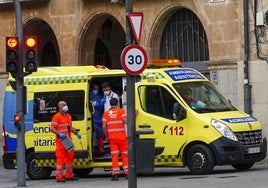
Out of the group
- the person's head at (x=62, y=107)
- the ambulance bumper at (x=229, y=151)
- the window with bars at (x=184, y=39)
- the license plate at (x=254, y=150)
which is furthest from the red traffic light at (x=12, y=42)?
the window with bars at (x=184, y=39)

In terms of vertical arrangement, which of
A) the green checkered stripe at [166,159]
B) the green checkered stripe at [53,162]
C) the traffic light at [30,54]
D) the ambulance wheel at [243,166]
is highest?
the traffic light at [30,54]

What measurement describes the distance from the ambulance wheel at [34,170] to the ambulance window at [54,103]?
968 millimetres

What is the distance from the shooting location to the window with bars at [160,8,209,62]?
2839cm

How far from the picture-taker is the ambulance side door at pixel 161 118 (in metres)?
21.3

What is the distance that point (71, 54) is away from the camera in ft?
102

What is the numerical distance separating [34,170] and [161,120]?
3.63 metres

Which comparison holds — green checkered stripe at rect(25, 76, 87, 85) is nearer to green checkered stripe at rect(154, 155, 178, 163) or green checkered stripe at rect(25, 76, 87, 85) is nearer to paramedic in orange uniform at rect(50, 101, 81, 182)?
paramedic in orange uniform at rect(50, 101, 81, 182)

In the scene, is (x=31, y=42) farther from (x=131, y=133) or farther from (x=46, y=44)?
(x=46, y=44)

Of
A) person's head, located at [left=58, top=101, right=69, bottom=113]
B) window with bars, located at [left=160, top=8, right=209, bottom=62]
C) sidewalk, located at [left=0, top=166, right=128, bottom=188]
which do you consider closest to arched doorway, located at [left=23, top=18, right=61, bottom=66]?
window with bars, located at [left=160, top=8, right=209, bottom=62]

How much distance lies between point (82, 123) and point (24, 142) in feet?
4.91

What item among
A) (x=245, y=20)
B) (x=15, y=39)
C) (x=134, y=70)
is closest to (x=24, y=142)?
(x=15, y=39)

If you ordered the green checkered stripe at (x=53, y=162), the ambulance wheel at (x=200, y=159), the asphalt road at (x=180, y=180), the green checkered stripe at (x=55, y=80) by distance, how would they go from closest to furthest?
the asphalt road at (x=180, y=180) < the ambulance wheel at (x=200, y=159) < the green checkered stripe at (x=53, y=162) < the green checkered stripe at (x=55, y=80)

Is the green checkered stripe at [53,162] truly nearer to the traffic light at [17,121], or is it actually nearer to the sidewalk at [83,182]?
the sidewalk at [83,182]

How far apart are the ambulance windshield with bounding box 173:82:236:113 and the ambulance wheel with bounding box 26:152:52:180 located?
3.93 metres
